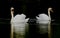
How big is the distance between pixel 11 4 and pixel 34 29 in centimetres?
609

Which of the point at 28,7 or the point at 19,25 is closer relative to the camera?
the point at 19,25

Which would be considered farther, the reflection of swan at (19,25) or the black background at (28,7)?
the black background at (28,7)

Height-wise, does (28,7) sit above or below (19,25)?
above

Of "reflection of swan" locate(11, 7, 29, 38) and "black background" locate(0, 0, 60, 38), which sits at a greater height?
"black background" locate(0, 0, 60, 38)

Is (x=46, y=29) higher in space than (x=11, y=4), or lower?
lower

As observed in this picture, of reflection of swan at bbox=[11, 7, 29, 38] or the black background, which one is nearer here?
reflection of swan at bbox=[11, 7, 29, 38]

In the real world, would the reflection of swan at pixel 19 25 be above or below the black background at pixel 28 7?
below
